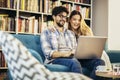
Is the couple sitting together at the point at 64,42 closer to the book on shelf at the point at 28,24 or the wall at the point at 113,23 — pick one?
the book on shelf at the point at 28,24

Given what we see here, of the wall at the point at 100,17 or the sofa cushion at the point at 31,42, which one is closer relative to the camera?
the sofa cushion at the point at 31,42

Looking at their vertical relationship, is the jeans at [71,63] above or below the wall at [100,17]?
below

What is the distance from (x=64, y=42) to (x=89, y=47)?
1.60 ft

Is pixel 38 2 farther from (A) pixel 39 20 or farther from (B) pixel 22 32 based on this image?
(B) pixel 22 32

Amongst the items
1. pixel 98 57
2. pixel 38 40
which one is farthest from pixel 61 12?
pixel 98 57

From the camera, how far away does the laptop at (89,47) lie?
2.56m

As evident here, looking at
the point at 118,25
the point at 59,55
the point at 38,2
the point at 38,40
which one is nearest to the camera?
the point at 59,55

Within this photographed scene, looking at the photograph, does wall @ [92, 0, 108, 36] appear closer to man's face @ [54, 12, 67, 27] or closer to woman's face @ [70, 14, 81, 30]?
woman's face @ [70, 14, 81, 30]

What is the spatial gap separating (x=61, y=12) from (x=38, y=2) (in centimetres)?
110

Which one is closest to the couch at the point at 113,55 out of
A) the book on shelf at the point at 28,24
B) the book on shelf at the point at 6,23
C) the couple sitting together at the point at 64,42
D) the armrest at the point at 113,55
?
the armrest at the point at 113,55

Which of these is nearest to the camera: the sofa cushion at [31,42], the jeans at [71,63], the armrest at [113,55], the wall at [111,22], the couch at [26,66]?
the couch at [26,66]

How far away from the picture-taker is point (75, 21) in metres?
3.23

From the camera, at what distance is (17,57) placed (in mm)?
1309

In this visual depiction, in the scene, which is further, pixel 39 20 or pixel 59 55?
pixel 39 20
